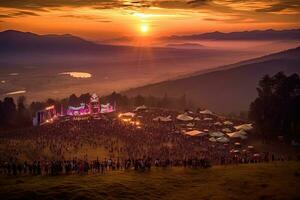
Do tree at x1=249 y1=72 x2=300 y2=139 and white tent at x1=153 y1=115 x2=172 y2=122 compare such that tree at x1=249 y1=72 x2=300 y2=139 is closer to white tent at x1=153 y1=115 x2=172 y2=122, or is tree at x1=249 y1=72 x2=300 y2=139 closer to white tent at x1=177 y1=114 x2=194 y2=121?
white tent at x1=177 y1=114 x2=194 y2=121

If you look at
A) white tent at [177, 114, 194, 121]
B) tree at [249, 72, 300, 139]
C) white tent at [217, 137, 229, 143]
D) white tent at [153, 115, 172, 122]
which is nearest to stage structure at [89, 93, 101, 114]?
white tent at [153, 115, 172, 122]

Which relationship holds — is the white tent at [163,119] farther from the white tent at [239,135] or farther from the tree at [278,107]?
the tree at [278,107]

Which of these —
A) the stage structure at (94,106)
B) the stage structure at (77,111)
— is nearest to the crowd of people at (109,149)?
the stage structure at (77,111)

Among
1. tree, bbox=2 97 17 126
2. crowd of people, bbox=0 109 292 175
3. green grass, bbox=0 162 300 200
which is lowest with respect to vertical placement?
tree, bbox=2 97 17 126

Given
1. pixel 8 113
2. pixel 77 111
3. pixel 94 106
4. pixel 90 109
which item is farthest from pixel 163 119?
pixel 8 113

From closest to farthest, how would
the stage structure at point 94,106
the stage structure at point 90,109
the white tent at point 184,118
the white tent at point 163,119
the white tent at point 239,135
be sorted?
the white tent at point 239,135, the white tent at point 163,119, the white tent at point 184,118, the stage structure at point 90,109, the stage structure at point 94,106

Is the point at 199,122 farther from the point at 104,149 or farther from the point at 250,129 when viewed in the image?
the point at 104,149
